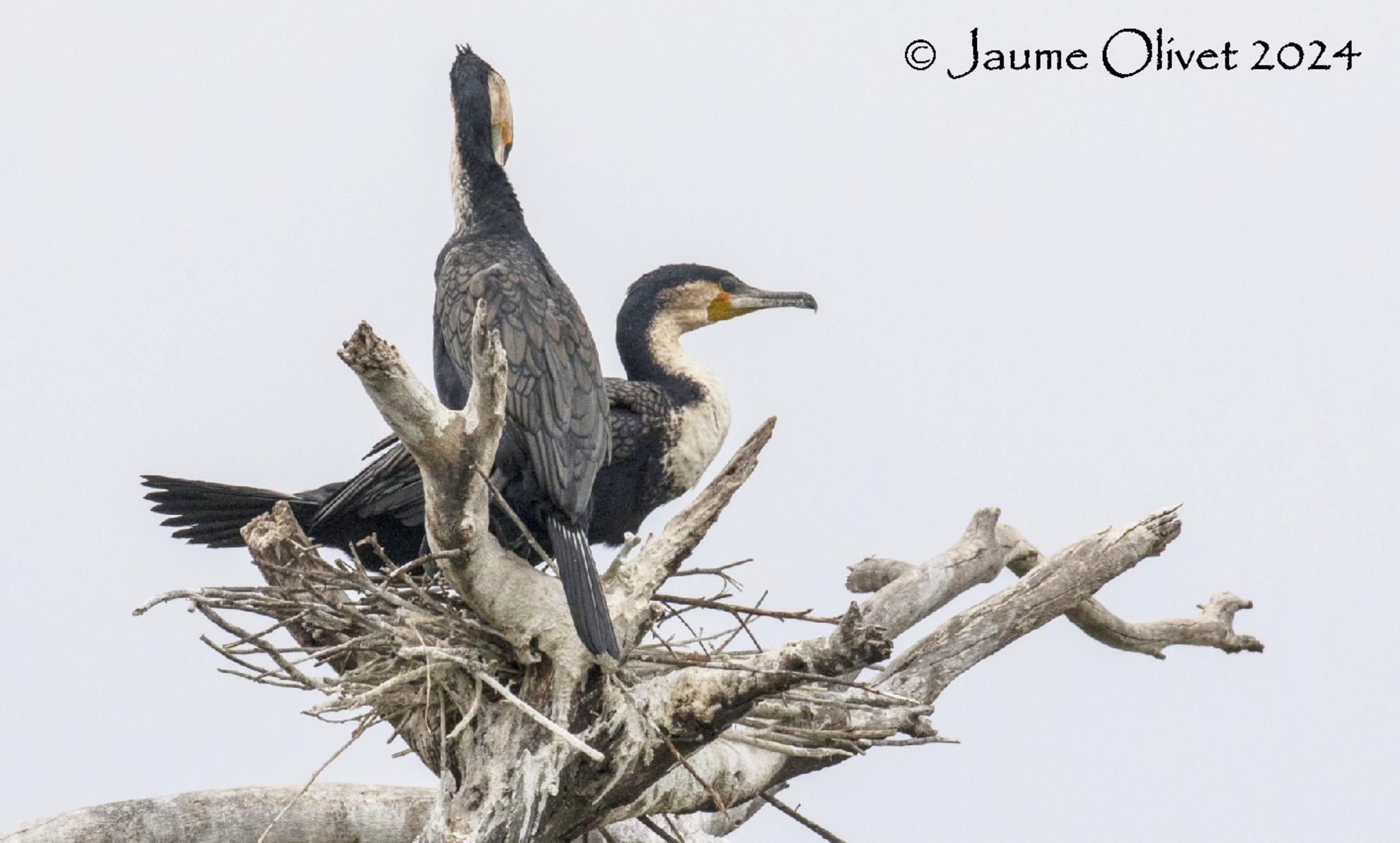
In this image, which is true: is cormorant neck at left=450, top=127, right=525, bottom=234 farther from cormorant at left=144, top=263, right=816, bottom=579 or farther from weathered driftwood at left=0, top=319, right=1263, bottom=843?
weathered driftwood at left=0, top=319, right=1263, bottom=843

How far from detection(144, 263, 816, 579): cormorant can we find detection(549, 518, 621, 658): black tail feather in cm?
75

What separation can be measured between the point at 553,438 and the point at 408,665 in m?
0.55

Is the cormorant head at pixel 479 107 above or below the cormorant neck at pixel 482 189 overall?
above

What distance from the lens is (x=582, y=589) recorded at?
2.97m

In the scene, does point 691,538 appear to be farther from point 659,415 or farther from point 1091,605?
point 1091,605

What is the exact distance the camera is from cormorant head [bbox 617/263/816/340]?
14.6ft

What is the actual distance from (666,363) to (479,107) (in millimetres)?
827

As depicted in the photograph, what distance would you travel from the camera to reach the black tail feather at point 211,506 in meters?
4.01

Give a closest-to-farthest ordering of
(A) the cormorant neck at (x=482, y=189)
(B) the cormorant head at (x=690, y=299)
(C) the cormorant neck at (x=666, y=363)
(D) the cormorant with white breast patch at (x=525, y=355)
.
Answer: (D) the cormorant with white breast patch at (x=525, y=355) < (A) the cormorant neck at (x=482, y=189) < (C) the cormorant neck at (x=666, y=363) < (B) the cormorant head at (x=690, y=299)

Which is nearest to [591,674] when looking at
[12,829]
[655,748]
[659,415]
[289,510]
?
[655,748]

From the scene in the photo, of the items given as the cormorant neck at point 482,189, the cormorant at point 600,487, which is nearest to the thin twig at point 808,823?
the cormorant at point 600,487

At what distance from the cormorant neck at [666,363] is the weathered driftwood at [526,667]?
0.88m

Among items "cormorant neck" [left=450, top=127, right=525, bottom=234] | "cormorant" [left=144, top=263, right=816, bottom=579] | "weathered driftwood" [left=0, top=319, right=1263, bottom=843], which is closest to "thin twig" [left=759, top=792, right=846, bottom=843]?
"weathered driftwood" [left=0, top=319, right=1263, bottom=843]

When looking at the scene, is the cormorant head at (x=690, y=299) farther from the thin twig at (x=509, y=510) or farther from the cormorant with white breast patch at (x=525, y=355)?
the thin twig at (x=509, y=510)
